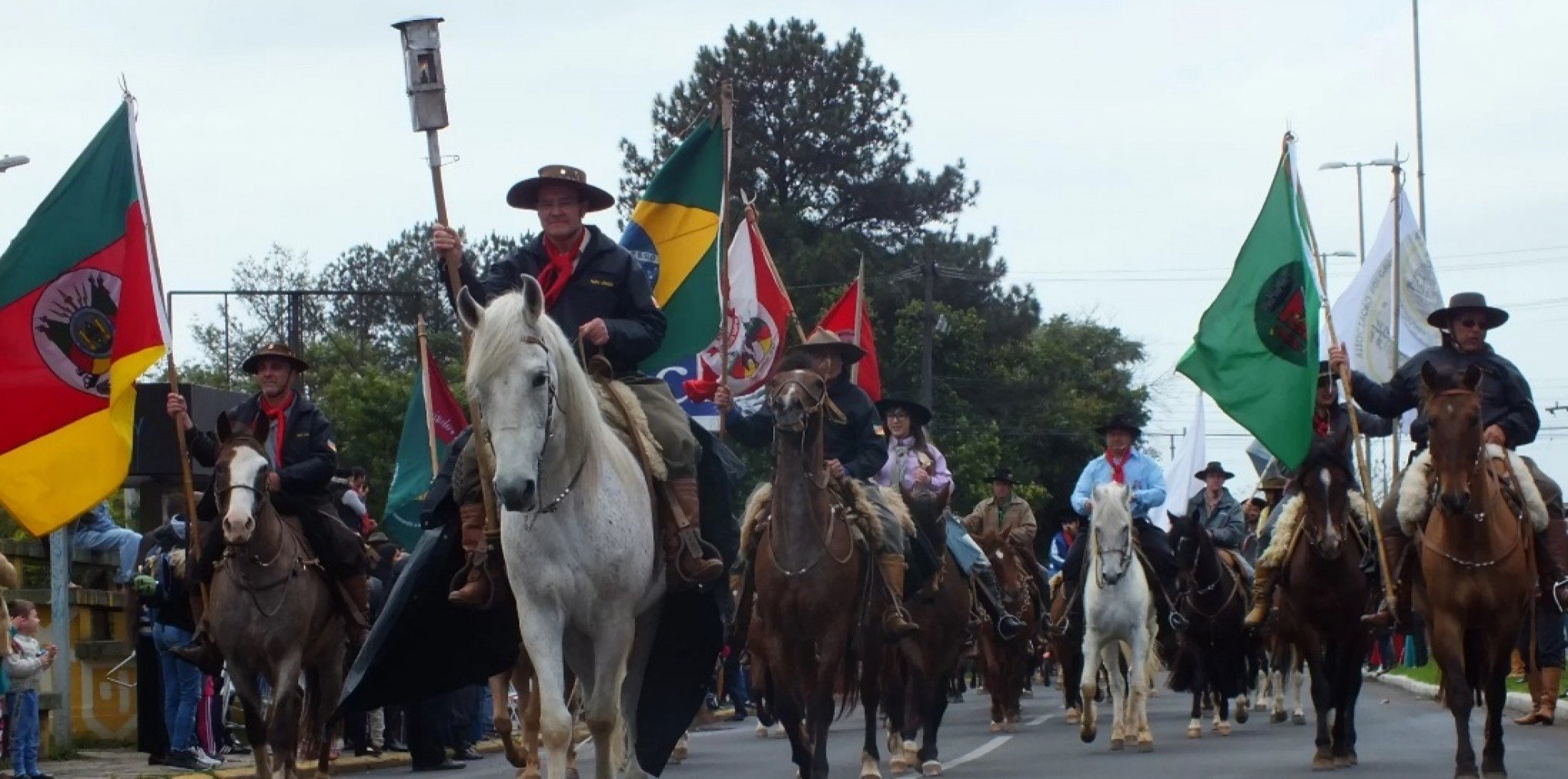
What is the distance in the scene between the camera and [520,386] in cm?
970

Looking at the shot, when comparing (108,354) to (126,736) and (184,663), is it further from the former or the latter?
(126,736)

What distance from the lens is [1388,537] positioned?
15023 mm

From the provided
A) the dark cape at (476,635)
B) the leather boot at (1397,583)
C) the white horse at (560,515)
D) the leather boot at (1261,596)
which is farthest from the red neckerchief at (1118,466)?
the white horse at (560,515)

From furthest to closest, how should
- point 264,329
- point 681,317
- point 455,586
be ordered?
point 264,329, point 681,317, point 455,586

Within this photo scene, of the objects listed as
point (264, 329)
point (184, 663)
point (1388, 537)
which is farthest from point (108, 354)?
point (264, 329)

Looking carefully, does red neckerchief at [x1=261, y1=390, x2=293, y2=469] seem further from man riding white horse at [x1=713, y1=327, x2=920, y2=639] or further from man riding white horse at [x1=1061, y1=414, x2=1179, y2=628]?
man riding white horse at [x1=1061, y1=414, x2=1179, y2=628]

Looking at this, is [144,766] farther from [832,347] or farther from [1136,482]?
[1136,482]

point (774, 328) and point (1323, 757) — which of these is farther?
point (774, 328)

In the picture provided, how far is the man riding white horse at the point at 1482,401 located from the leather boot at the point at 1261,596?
7.65 ft

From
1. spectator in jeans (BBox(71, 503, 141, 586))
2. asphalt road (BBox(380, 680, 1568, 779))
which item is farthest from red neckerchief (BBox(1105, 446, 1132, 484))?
spectator in jeans (BBox(71, 503, 141, 586))

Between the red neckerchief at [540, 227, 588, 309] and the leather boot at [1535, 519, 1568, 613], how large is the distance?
6.14m

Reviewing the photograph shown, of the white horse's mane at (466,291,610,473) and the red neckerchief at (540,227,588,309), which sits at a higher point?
the red neckerchief at (540,227,588,309)

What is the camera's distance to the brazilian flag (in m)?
17.4

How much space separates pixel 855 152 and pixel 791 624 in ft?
175
